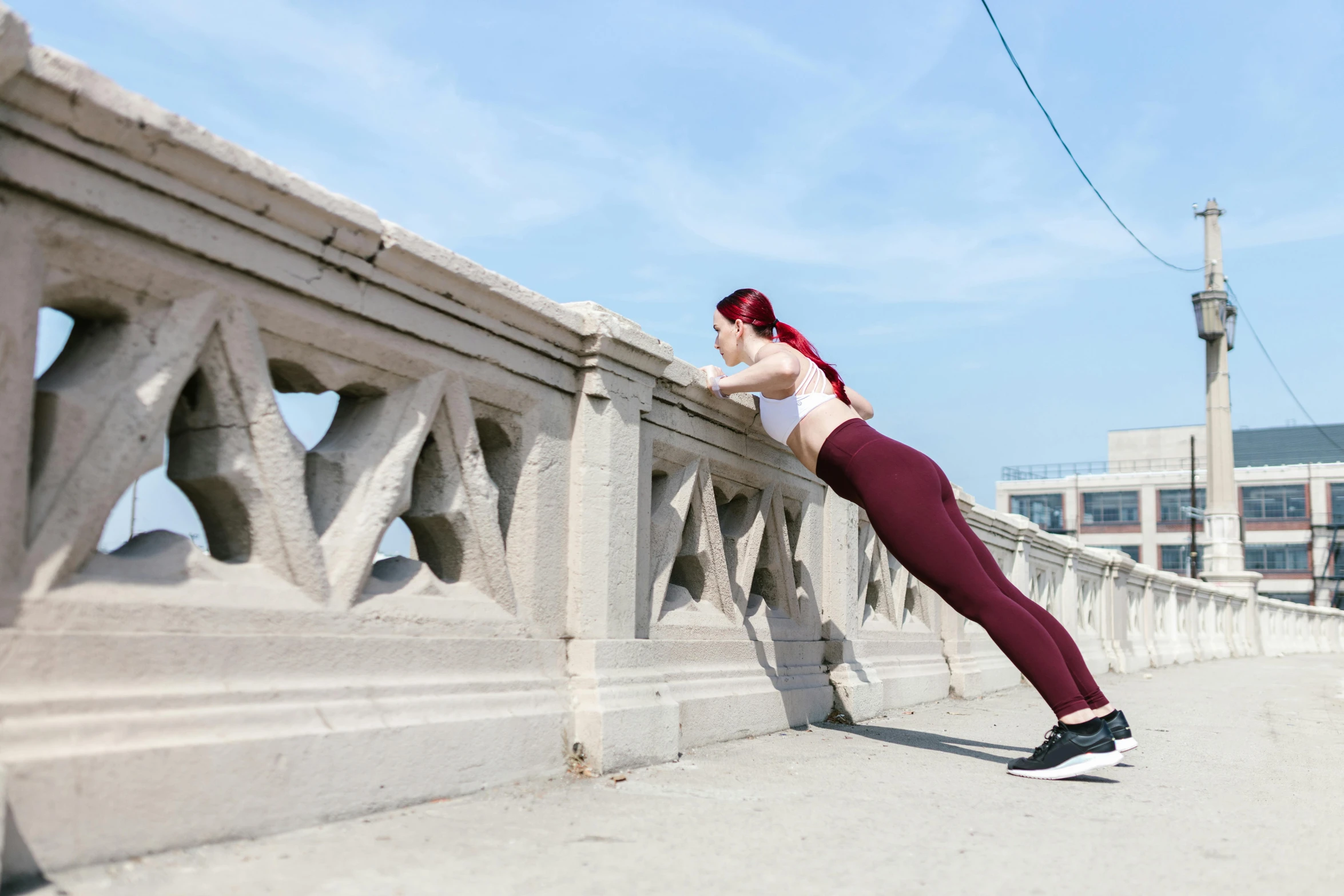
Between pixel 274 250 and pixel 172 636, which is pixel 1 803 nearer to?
pixel 172 636

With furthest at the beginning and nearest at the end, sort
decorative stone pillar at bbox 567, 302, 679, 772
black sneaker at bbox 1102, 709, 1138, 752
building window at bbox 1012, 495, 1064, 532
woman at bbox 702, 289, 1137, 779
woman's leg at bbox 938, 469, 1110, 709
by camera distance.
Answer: building window at bbox 1012, 495, 1064, 532 < black sneaker at bbox 1102, 709, 1138, 752 < woman's leg at bbox 938, 469, 1110, 709 < woman at bbox 702, 289, 1137, 779 < decorative stone pillar at bbox 567, 302, 679, 772

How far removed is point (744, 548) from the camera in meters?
5.22

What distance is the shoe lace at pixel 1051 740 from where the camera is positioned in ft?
13.2

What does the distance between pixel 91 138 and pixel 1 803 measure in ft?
4.34

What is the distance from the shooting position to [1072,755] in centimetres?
396

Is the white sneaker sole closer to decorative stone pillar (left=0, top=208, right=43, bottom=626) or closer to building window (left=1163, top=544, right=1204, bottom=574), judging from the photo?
decorative stone pillar (left=0, top=208, right=43, bottom=626)

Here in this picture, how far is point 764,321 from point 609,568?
144 cm

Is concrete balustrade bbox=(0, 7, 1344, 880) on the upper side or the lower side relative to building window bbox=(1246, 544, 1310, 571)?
lower

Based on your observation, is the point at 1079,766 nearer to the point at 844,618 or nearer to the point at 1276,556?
the point at 844,618

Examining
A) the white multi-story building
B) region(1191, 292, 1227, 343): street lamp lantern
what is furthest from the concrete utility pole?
the white multi-story building

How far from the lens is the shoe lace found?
402 cm

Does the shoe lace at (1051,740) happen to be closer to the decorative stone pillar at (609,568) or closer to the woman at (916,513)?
the woman at (916,513)

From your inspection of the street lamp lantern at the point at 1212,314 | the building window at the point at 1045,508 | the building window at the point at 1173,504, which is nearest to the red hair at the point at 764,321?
the street lamp lantern at the point at 1212,314

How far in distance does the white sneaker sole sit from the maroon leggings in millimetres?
180
